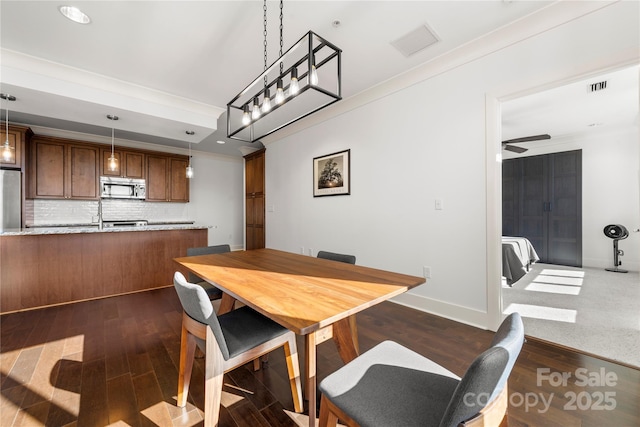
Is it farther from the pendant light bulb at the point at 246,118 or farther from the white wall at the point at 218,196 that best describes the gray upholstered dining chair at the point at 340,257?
the white wall at the point at 218,196

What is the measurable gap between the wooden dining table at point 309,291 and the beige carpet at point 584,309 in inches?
73.2

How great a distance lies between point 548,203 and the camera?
5.24m

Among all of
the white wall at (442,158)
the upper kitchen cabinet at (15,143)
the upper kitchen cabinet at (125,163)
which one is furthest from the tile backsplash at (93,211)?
the white wall at (442,158)

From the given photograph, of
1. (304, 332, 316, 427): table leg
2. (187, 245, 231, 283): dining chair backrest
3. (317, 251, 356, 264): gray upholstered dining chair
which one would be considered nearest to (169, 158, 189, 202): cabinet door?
(187, 245, 231, 283): dining chair backrest

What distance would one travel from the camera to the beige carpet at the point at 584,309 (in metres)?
2.05

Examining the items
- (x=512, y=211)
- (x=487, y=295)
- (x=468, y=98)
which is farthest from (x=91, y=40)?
(x=512, y=211)

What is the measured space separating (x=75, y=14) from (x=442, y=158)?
3.43 metres

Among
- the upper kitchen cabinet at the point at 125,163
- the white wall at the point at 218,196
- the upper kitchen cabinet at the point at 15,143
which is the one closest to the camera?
the upper kitchen cabinet at the point at 15,143

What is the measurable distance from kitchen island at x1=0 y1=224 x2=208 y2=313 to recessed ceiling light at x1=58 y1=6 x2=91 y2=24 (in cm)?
232

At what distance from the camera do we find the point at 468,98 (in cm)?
245

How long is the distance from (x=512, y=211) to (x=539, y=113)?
99.5 inches

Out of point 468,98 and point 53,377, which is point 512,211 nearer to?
point 468,98

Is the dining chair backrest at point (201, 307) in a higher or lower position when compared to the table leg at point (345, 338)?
higher

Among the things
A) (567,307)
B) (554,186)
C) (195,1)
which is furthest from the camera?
(554,186)
